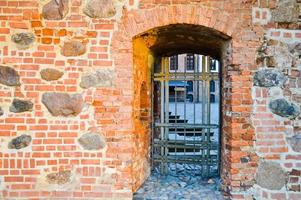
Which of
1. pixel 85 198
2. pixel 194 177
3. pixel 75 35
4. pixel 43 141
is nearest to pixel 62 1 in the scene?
pixel 75 35

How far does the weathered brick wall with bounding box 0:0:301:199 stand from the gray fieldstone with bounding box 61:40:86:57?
12mm

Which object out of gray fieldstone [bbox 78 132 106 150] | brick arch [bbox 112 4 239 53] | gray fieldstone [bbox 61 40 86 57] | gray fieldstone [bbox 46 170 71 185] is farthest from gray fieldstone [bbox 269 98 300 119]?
gray fieldstone [bbox 46 170 71 185]

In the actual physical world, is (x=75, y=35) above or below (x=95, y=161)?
above

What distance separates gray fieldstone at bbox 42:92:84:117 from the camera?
12.2 feet

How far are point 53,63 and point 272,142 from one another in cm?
267

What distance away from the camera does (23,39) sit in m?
3.73

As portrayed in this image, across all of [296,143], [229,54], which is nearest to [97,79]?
[229,54]

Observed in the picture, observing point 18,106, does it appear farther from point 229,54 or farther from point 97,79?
point 229,54

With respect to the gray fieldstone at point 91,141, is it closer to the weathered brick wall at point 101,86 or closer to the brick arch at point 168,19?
the weathered brick wall at point 101,86

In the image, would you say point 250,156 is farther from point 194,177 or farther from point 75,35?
point 75,35

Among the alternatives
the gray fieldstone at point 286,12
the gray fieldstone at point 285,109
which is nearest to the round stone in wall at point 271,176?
the gray fieldstone at point 285,109

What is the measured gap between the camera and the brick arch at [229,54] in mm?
3641

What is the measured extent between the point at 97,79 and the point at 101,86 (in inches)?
3.7

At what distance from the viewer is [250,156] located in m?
3.63
